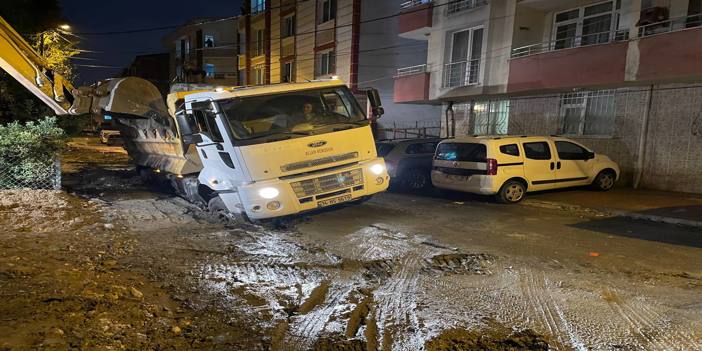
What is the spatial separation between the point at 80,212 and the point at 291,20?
2259 centimetres

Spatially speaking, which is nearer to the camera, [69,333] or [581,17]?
[69,333]

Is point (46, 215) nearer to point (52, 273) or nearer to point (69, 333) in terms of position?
point (52, 273)

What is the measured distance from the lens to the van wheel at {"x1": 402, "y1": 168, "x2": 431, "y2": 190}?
1249 centimetres

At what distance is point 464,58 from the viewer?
16969 millimetres

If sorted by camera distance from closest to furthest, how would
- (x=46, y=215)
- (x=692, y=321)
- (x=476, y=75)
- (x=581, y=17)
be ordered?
(x=692, y=321)
(x=46, y=215)
(x=581, y=17)
(x=476, y=75)

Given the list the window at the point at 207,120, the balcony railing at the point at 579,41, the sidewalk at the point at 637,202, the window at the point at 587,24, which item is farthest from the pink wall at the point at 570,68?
the window at the point at 207,120

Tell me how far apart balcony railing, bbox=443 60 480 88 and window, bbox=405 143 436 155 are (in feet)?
15.2

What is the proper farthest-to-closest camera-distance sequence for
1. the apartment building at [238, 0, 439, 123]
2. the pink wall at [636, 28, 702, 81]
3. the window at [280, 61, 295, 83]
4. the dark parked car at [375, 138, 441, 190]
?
the window at [280, 61, 295, 83], the apartment building at [238, 0, 439, 123], the dark parked car at [375, 138, 441, 190], the pink wall at [636, 28, 702, 81]

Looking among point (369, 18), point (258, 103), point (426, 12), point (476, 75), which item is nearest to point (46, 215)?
point (258, 103)

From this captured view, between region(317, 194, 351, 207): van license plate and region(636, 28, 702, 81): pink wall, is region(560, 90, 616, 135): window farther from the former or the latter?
region(317, 194, 351, 207): van license plate

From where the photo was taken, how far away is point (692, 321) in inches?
152

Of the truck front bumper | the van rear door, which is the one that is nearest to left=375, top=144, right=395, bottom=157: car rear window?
the van rear door

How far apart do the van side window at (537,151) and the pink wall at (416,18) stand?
9.33 m

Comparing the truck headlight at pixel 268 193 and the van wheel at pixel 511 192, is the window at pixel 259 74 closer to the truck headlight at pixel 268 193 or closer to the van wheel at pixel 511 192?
the van wheel at pixel 511 192
